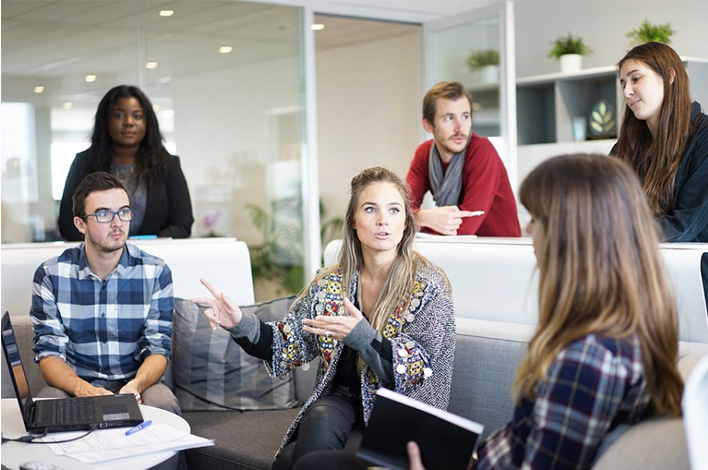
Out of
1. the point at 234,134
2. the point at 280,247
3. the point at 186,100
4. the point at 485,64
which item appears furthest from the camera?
the point at 485,64

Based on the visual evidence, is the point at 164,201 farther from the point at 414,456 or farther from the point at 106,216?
the point at 414,456

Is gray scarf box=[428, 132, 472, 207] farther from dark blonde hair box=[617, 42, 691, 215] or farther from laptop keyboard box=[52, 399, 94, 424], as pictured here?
laptop keyboard box=[52, 399, 94, 424]

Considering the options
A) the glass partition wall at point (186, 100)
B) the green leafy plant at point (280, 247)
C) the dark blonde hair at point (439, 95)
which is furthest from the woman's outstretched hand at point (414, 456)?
the green leafy plant at point (280, 247)

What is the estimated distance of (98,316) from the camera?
9.48 feet

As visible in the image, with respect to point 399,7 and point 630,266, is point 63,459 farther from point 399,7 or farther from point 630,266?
point 399,7

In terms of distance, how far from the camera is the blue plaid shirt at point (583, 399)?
1348 millimetres

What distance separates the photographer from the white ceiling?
4.74m

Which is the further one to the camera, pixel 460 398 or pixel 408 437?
pixel 460 398

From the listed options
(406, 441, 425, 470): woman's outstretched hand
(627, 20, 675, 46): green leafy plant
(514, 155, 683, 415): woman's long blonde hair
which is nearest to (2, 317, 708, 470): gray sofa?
(514, 155, 683, 415): woman's long blonde hair

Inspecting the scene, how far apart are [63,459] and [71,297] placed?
43.8 inches

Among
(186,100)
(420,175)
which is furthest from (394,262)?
(186,100)

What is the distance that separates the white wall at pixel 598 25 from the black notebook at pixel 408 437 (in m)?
4.38

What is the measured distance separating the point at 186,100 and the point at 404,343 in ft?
10.9

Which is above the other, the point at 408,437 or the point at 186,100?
the point at 186,100
